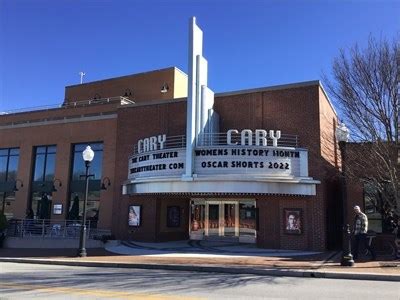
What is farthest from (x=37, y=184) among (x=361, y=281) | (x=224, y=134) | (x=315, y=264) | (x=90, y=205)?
(x=361, y=281)

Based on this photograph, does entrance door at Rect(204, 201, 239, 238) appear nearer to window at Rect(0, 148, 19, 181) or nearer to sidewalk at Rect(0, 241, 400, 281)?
sidewalk at Rect(0, 241, 400, 281)

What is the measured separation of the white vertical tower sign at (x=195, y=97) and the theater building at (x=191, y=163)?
0.16 ft

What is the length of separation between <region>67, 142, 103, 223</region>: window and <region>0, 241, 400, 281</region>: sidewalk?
5.31 meters

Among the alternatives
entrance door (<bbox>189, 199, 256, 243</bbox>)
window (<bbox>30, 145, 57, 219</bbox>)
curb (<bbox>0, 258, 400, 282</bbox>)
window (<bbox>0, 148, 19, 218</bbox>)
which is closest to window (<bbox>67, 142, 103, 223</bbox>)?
window (<bbox>30, 145, 57, 219</bbox>)

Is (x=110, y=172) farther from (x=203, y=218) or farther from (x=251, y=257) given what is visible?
(x=251, y=257)

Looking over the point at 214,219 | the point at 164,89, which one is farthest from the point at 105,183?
the point at 164,89

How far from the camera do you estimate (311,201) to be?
70.1ft

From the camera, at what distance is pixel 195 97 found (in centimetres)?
2216

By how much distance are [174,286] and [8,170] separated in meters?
24.9

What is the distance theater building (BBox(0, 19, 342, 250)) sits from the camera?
21016 mm

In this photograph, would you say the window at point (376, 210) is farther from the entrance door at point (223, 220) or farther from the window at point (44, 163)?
the window at point (44, 163)

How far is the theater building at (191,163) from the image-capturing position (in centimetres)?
2102

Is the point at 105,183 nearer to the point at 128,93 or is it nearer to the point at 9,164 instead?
the point at 128,93

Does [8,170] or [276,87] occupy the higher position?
[276,87]
